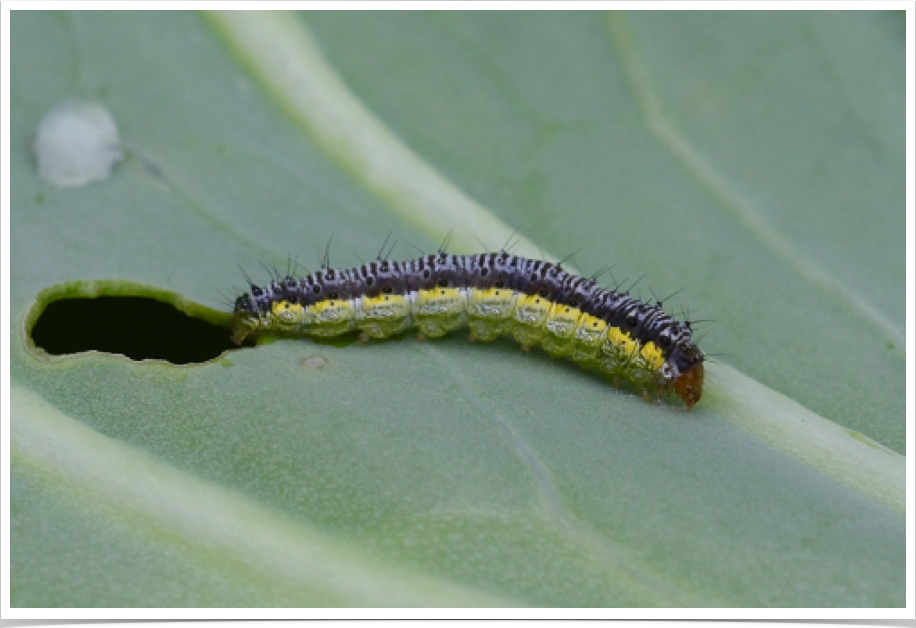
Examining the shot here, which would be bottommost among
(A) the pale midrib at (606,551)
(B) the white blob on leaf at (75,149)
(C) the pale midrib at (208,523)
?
(C) the pale midrib at (208,523)

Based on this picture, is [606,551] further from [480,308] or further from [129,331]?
[129,331]

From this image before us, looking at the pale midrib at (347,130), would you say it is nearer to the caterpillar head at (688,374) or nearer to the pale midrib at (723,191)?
the caterpillar head at (688,374)

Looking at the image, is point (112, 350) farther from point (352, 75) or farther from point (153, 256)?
point (352, 75)

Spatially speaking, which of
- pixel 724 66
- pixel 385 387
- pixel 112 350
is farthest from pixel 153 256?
pixel 724 66

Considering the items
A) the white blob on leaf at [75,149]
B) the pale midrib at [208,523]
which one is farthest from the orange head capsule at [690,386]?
the white blob on leaf at [75,149]

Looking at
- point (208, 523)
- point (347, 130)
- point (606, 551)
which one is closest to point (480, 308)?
point (347, 130)

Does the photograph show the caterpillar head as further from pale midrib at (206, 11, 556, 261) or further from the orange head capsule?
pale midrib at (206, 11, 556, 261)
